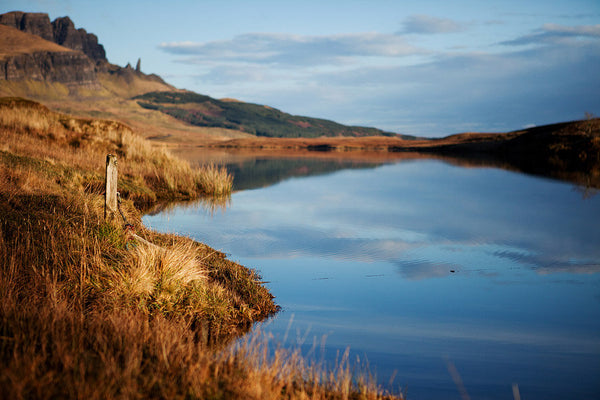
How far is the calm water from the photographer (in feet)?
18.0

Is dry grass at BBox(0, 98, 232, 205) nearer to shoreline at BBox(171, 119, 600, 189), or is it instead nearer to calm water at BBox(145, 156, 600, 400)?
calm water at BBox(145, 156, 600, 400)

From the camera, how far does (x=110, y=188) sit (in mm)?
8016

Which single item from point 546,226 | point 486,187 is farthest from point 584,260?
point 486,187

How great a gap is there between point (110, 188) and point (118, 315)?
133 inches

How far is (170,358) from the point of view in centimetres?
397

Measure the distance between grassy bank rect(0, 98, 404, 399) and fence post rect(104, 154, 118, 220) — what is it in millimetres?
225

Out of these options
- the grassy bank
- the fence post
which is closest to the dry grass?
the grassy bank

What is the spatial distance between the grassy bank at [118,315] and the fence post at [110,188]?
0.74ft

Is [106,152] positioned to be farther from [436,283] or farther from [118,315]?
[118,315]

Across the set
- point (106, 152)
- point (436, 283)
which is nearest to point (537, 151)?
point (106, 152)

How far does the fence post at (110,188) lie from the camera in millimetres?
7715

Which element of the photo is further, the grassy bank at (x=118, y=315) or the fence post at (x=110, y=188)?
the fence post at (x=110, y=188)

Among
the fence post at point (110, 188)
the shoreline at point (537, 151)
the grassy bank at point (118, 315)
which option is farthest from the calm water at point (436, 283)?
the shoreline at point (537, 151)

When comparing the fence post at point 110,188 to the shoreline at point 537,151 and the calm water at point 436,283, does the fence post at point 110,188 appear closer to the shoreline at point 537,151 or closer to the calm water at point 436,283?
the calm water at point 436,283
